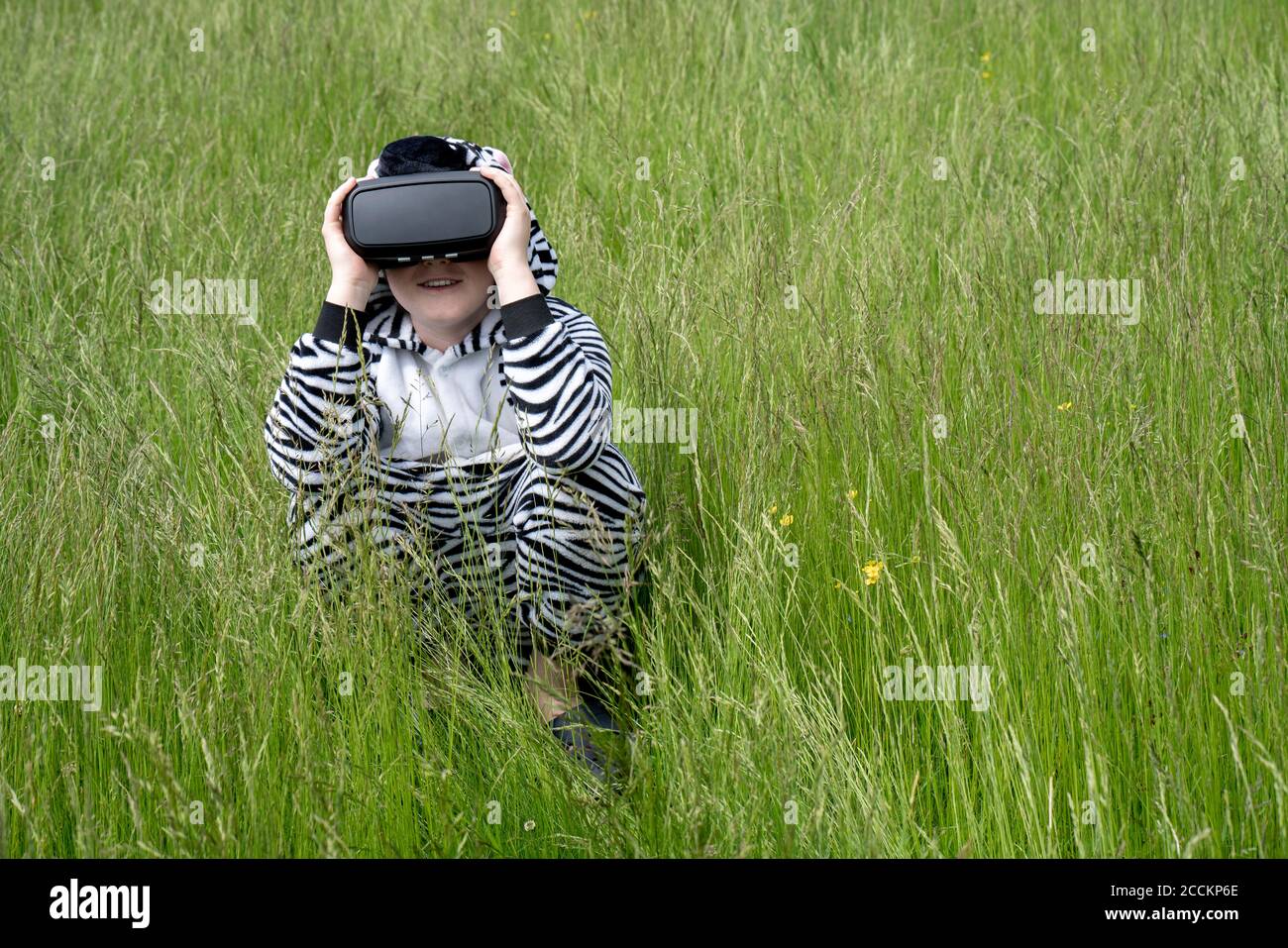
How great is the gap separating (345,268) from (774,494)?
0.86 meters

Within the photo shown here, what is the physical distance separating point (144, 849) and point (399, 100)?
3.45 meters

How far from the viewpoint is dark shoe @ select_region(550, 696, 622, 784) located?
187 centimetres

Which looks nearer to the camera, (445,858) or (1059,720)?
(445,858)

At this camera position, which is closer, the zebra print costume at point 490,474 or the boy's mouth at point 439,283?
the zebra print costume at point 490,474

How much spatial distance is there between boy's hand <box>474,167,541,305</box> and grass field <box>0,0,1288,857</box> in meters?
0.43

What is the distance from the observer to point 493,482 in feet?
7.20

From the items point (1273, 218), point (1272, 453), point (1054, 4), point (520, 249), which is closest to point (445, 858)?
point (520, 249)

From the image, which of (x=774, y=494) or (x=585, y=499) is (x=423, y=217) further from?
(x=774, y=494)

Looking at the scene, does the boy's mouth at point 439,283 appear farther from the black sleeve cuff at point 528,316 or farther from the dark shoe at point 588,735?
the dark shoe at point 588,735

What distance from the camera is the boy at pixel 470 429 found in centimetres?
208

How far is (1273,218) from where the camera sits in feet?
10.0

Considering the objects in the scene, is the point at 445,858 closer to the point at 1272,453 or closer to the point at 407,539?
the point at 407,539

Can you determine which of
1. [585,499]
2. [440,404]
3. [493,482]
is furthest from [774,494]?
[440,404]

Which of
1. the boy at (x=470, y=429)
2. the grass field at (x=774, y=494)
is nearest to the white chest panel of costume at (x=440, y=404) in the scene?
the boy at (x=470, y=429)
